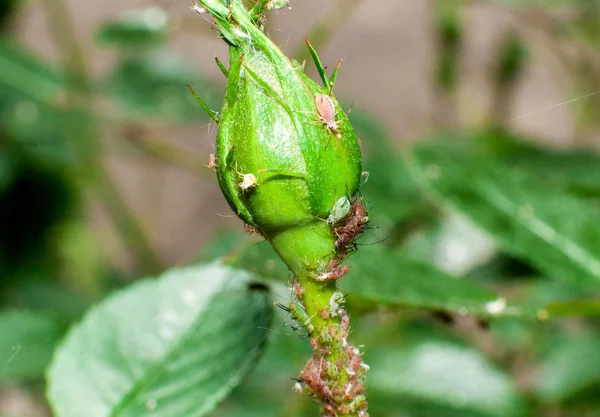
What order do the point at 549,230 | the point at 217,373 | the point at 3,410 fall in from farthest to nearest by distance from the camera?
the point at 3,410 < the point at 549,230 < the point at 217,373

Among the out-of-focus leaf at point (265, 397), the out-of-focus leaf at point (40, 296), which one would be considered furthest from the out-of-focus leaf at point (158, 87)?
the out-of-focus leaf at point (265, 397)

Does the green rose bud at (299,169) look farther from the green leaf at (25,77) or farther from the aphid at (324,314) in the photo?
the green leaf at (25,77)

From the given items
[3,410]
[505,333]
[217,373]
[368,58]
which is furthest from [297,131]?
[368,58]

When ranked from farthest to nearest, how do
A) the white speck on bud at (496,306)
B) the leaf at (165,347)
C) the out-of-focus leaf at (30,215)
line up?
the out-of-focus leaf at (30,215)
the white speck on bud at (496,306)
the leaf at (165,347)

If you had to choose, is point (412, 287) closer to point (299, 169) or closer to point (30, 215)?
point (299, 169)

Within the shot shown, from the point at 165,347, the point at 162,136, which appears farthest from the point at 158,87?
the point at 165,347

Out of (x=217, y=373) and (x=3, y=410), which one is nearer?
(x=217, y=373)

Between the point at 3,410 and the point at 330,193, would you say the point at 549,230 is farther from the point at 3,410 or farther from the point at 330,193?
the point at 3,410
